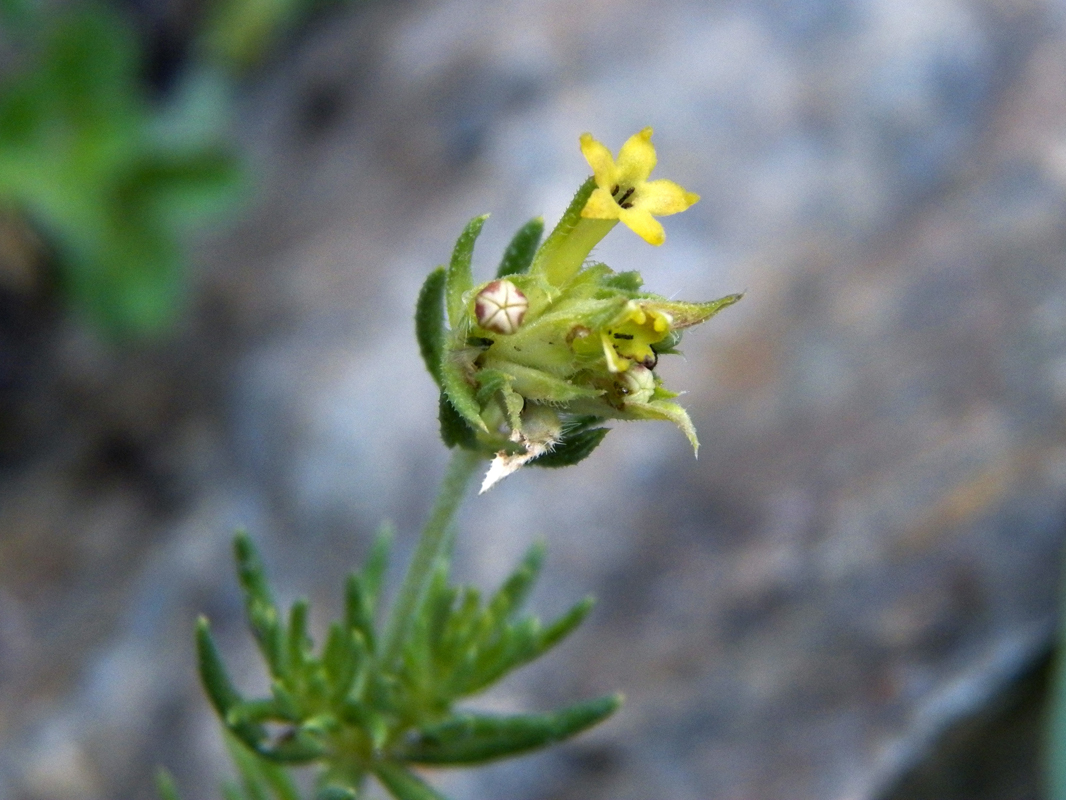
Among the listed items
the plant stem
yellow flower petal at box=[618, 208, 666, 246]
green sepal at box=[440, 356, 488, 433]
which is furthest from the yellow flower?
the plant stem

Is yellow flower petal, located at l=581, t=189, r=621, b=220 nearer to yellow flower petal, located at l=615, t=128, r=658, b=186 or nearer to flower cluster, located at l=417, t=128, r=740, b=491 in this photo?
flower cluster, located at l=417, t=128, r=740, b=491

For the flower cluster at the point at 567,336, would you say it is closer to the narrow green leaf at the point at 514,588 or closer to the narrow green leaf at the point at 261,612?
the narrow green leaf at the point at 514,588

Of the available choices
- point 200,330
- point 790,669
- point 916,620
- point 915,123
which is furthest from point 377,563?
point 915,123

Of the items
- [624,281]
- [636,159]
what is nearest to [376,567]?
[624,281]

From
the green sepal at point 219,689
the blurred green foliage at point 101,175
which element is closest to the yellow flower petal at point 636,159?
the green sepal at point 219,689

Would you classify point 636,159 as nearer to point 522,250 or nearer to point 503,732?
point 522,250

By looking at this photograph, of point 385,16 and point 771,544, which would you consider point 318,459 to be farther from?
point 385,16
